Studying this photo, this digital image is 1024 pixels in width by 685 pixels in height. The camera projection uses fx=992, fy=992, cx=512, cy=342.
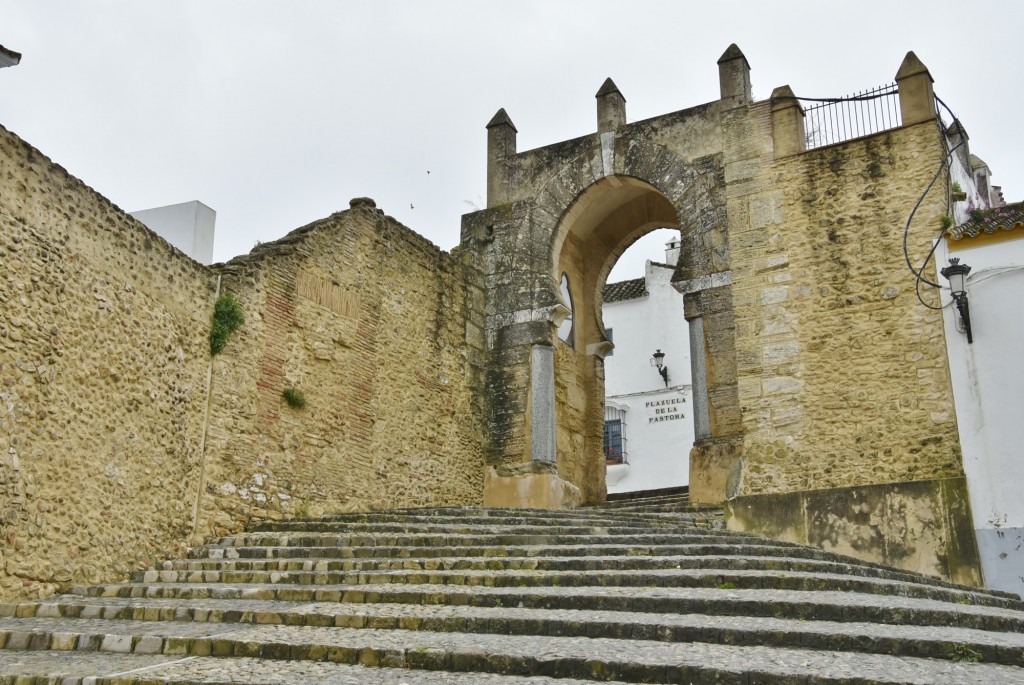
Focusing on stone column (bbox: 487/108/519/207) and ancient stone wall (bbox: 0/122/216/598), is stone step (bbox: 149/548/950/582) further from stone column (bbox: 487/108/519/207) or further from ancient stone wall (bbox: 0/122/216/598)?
stone column (bbox: 487/108/519/207)

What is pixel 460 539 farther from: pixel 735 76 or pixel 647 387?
pixel 647 387

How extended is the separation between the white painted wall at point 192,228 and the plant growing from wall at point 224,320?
1.65 metres

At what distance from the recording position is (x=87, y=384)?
7742 mm

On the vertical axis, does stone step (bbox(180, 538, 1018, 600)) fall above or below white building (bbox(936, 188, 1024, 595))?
below

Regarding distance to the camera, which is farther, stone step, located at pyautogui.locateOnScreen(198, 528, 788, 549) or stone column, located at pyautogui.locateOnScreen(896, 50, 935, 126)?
stone column, located at pyautogui.locateOnScreen(896, 50, 935, 126)

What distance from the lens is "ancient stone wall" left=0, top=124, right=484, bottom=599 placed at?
7.23 m

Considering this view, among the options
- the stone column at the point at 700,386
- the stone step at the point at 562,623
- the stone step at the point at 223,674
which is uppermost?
the stone column at the point at 700,386

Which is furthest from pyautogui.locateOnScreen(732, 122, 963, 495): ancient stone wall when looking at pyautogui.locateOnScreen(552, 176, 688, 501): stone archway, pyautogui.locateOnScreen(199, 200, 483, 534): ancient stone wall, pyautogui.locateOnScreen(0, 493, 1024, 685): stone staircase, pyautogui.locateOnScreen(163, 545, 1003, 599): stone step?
pyautogui.locateOnScreen(199, 200, 483, 534): ancient stone wall

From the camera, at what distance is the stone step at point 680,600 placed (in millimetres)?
5309

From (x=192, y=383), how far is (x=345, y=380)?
2.24m

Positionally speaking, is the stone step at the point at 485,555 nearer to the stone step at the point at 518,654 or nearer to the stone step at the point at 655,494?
the stone step at the point at 518,654

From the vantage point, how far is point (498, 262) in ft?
46.4

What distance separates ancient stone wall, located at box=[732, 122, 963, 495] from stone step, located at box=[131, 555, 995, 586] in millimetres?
2625

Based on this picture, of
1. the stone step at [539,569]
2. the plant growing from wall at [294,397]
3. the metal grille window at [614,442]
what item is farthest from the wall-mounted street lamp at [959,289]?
the metal grille window at [614,442]
